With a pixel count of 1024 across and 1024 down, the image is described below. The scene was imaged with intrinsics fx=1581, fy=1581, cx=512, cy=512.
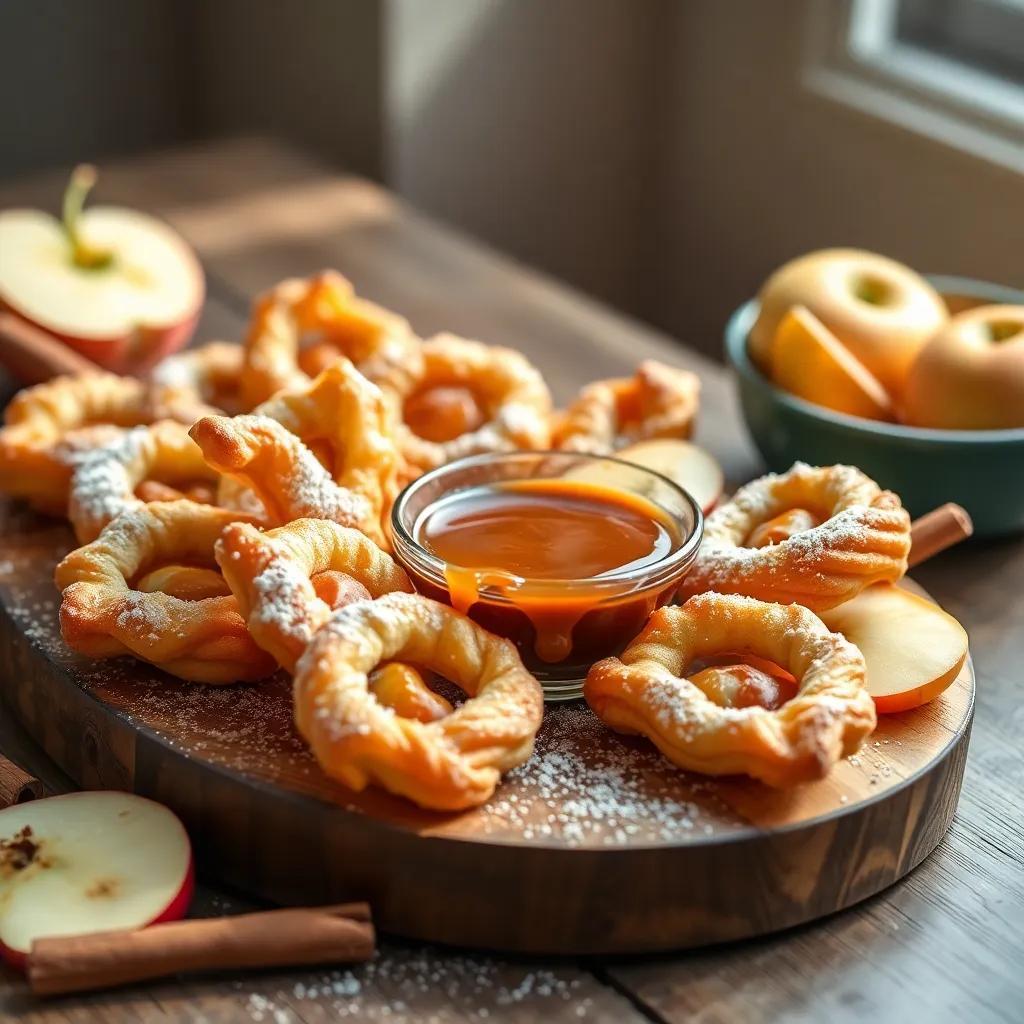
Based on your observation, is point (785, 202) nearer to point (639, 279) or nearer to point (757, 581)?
point (639, 279)

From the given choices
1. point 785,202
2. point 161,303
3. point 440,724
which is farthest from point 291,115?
point 440,724

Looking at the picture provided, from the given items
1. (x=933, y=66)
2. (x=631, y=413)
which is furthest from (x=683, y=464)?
(x=933, y=66)

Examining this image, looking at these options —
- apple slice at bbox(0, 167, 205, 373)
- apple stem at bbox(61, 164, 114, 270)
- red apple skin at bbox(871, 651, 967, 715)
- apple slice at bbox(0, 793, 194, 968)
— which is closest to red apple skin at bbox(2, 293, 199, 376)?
apple slice at bbox(0, 167, 205, 373)

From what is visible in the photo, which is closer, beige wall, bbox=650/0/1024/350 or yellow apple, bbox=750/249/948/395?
yellow apple, bbox=750/249/948/395

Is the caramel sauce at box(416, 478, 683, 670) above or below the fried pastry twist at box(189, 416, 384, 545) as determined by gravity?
below

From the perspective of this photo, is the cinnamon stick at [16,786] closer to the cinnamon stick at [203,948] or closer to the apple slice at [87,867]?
the apple slice at [87,867]

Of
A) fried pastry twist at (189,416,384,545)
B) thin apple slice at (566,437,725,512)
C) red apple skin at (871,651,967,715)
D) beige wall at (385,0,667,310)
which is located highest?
fried pastry twist at (189,416,384,545)

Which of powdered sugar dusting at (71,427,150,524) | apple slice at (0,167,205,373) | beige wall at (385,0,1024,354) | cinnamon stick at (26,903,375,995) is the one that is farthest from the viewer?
beige wall at (385,0,1024,354)

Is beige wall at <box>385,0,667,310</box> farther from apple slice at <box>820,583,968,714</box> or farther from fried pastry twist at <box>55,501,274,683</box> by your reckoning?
apple slice at <box>820,583,968,714</box>
